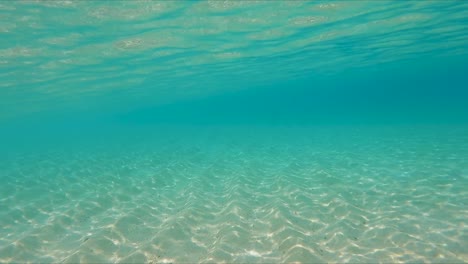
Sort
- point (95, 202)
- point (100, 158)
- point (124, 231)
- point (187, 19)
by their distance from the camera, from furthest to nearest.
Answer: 1. point (100, 158)
2. point (187, 19)
3. point (95, 202)
4. point (124, 231)

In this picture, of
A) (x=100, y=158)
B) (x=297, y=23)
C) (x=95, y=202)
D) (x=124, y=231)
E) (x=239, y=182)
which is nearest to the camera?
(x=124, y=231)

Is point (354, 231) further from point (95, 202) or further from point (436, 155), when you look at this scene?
point (436, 155)

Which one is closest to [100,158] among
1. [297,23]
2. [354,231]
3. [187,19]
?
[187,19]

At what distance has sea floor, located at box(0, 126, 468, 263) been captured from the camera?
21.5 feet

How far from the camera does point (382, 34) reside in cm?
2100

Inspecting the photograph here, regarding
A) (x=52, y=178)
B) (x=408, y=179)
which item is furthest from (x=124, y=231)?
(x=408, y=179)

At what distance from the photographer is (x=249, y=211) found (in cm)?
892

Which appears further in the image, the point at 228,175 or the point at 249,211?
the point at 228,175

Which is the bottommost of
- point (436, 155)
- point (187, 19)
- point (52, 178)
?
point (436, 155)

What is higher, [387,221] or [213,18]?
[213,18]

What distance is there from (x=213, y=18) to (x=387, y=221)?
1249cm

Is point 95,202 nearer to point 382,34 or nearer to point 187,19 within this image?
point 187,19

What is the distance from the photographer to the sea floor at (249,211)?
655 cm

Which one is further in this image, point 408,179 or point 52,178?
point 52,178
